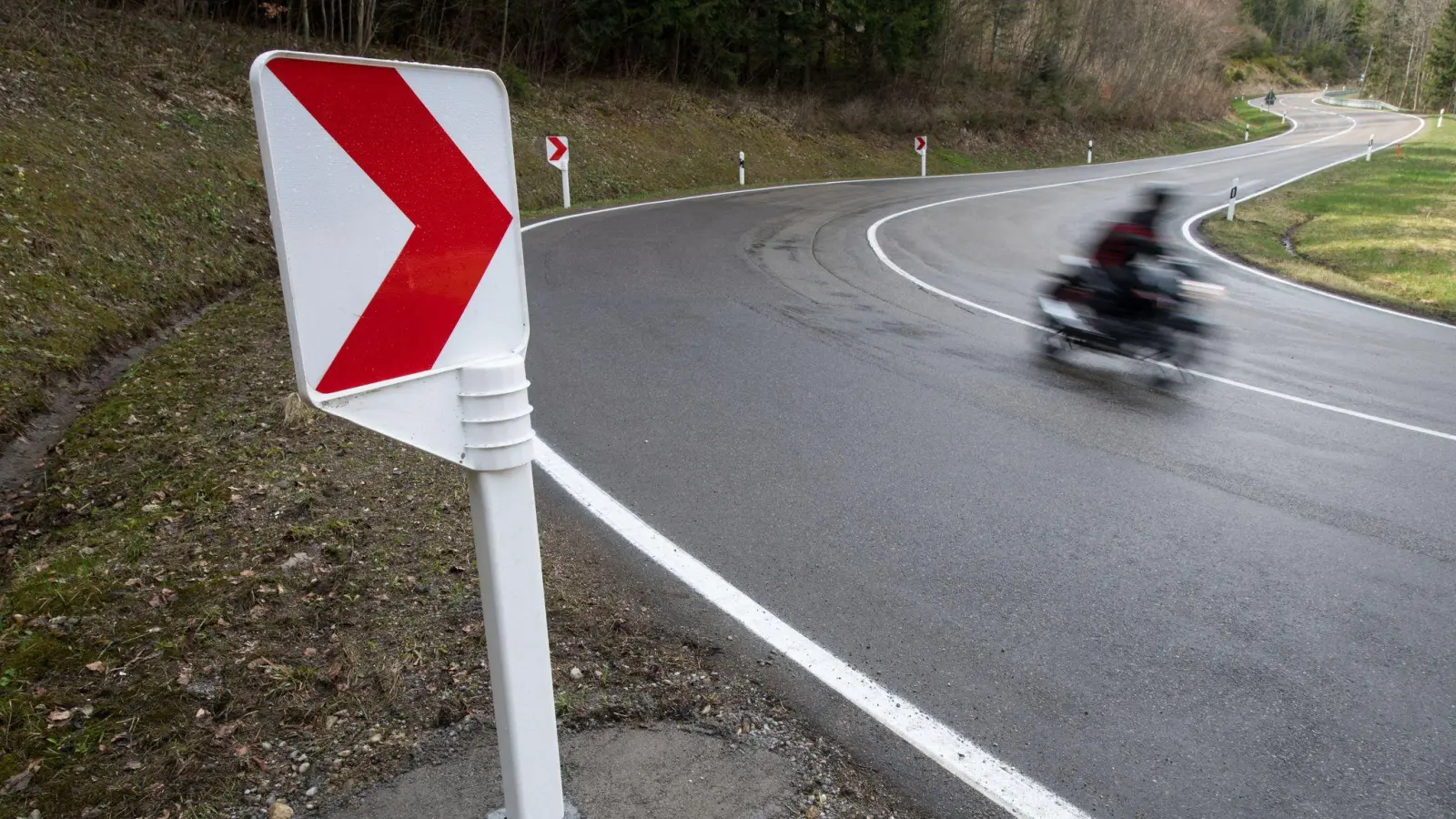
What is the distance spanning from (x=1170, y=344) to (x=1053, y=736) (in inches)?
232

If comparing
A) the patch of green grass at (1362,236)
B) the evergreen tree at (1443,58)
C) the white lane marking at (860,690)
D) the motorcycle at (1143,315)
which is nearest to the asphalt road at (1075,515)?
the white lane marking at (860,690)

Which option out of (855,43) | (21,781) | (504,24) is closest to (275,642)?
(21,781)

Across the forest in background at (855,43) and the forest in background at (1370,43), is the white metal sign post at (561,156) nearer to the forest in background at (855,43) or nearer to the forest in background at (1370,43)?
the forest in background at (855,43)

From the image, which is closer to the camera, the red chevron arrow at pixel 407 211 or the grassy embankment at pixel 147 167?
the red chevron arrow at pixel 407 211

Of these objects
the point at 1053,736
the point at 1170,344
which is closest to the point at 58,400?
the point at 1053,736

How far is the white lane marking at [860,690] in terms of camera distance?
2963 mm

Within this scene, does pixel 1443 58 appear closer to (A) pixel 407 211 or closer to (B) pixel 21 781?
(A) pixel 407 211

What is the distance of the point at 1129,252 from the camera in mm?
→ 8250

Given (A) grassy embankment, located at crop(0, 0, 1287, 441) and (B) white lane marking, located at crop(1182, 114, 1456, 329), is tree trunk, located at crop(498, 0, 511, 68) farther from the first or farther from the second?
(B) white lane marking, located at crop(1182, 114, 1456, 329)

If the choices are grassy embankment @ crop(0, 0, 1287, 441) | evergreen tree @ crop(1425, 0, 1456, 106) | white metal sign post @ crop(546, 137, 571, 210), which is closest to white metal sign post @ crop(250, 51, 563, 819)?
grassy embankment @ crop(0, 0, 1287, 441)

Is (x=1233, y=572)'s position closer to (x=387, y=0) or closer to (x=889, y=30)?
(x=387, y=0)

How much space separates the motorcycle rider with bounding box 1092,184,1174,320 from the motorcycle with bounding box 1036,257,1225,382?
0.11 feet

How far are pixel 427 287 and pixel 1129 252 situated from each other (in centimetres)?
763

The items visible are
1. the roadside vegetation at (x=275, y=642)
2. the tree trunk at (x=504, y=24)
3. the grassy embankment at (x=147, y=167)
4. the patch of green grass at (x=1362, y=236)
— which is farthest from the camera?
the tree trunk at (x=504, y=24)
